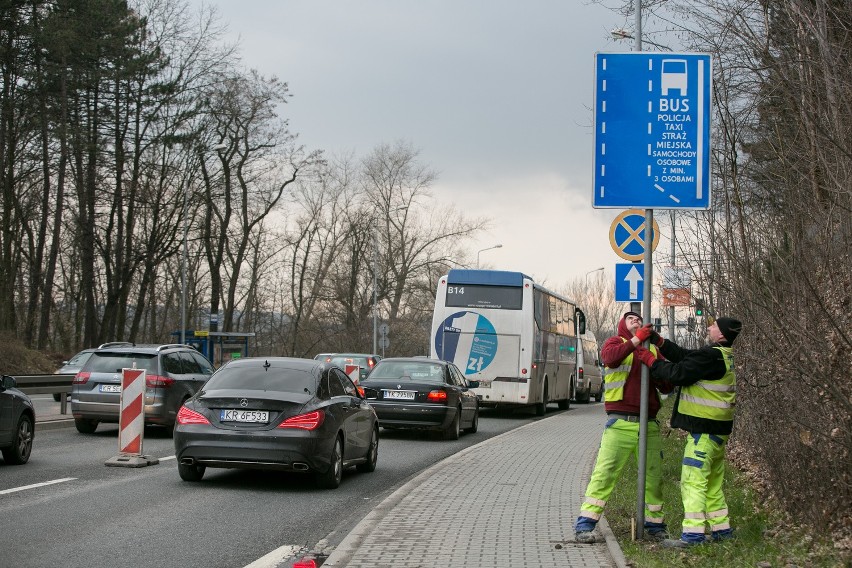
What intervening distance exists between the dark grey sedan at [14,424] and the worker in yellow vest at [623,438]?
8.27 meters

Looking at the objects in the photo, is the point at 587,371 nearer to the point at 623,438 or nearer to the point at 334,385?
the point at 334,385

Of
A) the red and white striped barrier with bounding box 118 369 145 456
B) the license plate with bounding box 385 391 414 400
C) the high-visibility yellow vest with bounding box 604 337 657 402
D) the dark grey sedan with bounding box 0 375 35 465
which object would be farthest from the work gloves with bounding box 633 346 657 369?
the license plate with bounding box 385 391 414 400

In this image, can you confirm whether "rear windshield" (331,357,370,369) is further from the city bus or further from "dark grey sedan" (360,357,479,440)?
"dark grey sedan" (360,357,479,440)

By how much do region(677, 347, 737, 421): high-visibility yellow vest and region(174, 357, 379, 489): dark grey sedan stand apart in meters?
5.50

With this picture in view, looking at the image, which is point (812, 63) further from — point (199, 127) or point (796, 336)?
point (199, 127)

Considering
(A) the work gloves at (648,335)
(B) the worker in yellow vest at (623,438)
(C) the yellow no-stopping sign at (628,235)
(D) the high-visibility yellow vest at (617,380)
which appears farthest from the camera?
(C) the yellow no-stopping sign at (628,235)

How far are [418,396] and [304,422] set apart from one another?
27.3ft

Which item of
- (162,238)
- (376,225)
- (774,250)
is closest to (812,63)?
(774,250)

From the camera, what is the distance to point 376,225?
231 ft

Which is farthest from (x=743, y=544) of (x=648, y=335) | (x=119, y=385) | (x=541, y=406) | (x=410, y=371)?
(x=541, y=406)

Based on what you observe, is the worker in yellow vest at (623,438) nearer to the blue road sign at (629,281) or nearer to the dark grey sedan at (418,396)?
the blue road sign at (629,281)

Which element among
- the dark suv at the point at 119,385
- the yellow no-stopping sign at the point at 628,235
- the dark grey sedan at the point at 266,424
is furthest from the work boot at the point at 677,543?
the dark suv at the point at 119,385

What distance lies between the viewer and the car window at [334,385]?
13.7 metres

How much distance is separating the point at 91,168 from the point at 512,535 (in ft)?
126
